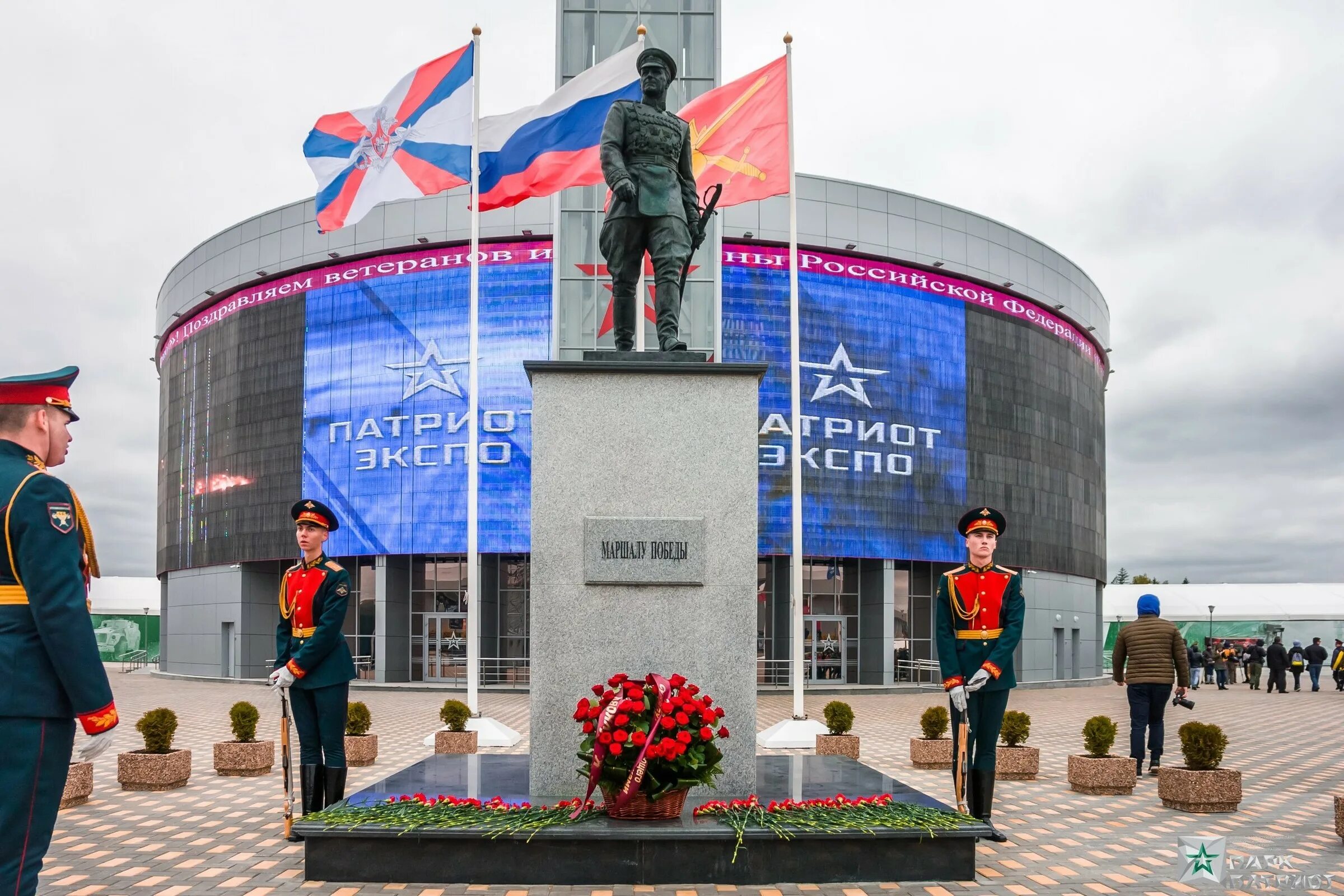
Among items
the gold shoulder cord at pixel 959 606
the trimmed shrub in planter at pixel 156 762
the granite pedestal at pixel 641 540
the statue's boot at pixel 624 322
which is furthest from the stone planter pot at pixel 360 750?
the gold shoulder cord at pixel 959 606

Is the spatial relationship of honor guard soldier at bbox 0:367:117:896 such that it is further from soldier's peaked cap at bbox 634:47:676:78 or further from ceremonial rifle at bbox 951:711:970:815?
ceremonial rifle at bbox 951:711:970:815

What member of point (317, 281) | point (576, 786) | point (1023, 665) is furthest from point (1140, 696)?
point (317, 281)

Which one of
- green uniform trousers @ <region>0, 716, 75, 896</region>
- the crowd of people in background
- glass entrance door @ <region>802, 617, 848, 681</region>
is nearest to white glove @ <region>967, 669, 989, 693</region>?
green uniform trousers @ <region>0, 716, 75, 896</region>

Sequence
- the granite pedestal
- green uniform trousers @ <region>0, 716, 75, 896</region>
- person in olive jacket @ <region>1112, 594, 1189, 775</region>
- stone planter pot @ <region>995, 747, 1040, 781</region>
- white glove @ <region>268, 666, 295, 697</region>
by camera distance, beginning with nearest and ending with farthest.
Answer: green uniform trousers @ <region>0, 716, 75, 896</region> < white glove @ <region>268, 666, 295, 697</region> < the granite pedestal < person in olive jacket @ <region>1112, 594, 1189, 775</region> < stone planter pot @ <region>995, 747, 1040, 781</region>

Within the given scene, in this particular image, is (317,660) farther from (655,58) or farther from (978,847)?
(655,58)

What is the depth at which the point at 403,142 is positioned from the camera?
1467cm

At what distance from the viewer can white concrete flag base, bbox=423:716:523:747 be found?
1314 centimetres

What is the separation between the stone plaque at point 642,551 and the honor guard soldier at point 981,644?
1.75m

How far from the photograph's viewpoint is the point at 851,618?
106ft

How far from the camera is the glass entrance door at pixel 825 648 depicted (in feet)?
104

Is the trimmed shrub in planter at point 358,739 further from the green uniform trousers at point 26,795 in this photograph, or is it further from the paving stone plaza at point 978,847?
the green uniform trousers at point 26,795

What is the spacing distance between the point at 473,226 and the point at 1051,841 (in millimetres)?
11286

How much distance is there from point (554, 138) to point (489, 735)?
8.43 meters

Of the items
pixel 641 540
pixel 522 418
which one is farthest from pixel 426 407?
pixel 641 540
